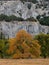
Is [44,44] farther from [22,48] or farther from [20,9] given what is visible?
[20,9]

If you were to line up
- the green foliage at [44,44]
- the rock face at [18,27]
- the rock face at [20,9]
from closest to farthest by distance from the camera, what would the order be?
the green foliage at [44,44] → the rock face at [18,27] → the rock face at [20,9]

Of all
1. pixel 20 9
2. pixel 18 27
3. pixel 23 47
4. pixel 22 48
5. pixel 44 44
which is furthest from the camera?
pixel 20 9

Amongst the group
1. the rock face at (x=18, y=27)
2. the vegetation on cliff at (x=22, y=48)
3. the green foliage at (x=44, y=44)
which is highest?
the vegetation on cliff at (x=22, y=48)

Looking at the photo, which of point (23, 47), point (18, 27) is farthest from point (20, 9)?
point (23, 47)

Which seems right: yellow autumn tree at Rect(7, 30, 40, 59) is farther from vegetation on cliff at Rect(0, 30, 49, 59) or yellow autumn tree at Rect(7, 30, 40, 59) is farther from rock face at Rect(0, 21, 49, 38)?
rock face at Rect(0, 21, 49, 38)

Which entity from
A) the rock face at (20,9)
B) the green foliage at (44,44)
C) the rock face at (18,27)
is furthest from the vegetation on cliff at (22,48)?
the rock face at (20,9)

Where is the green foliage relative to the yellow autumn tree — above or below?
below

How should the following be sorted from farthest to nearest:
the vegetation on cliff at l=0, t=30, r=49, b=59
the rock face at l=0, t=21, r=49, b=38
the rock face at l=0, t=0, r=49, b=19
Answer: the rock face at l=0, t=0, r=49, b=19, the rock face at l=0, t=21, r=49, b=38, the vegetation on cliff at l=0, t=30, r=49, b=59

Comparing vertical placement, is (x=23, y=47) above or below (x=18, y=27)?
above

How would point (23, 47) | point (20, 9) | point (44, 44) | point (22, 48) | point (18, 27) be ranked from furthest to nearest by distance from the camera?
point (20, 9) → point (18, 27) → point (44, 44) → point (23, 47) → point (22, 48)

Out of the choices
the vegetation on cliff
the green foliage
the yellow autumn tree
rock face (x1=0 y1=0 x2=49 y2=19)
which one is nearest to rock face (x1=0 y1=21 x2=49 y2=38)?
rock face (x1=0 y1=0 x2=49 y2=19)

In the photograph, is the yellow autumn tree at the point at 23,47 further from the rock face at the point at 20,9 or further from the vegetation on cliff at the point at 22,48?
the rock face at the point at 20,9

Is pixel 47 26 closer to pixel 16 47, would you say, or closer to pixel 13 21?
pixel 13 21
